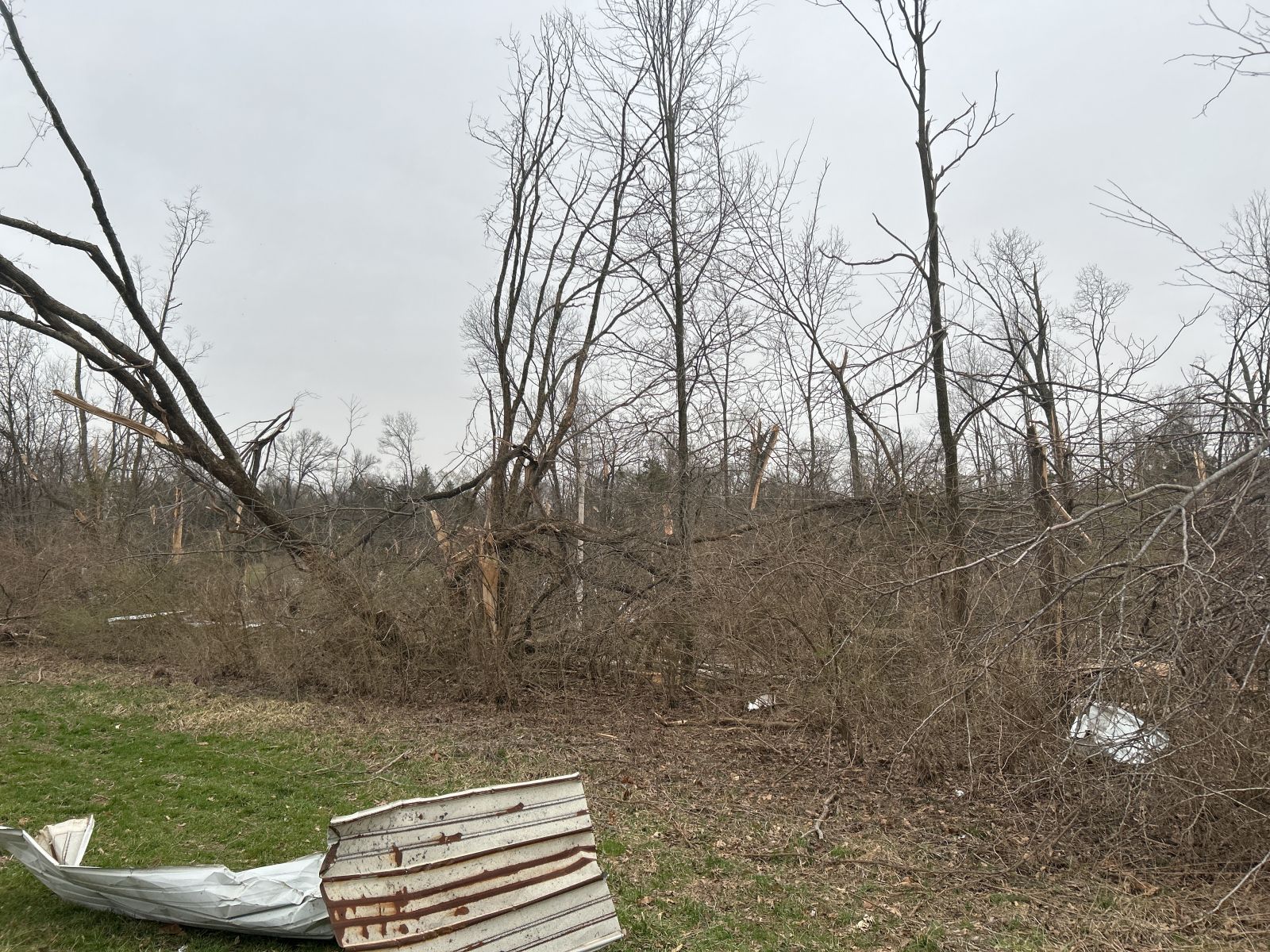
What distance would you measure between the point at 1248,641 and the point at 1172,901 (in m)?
1.42

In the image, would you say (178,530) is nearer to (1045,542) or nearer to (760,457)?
(760,457)

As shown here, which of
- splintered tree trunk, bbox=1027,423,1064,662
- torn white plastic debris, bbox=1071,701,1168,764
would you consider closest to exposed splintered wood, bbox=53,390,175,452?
splintered tree trunk, bbox=1027,423,1064,662

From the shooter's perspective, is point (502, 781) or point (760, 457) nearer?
point (502, 781)

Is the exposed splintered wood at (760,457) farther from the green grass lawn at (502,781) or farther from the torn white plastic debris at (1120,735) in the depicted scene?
the torn white plastic debris at (1120,735)

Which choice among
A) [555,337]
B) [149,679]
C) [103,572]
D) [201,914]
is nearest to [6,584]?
[103,572]

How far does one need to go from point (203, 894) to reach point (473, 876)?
133cm

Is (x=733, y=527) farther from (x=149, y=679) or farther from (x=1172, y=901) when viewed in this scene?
(x=149, y=679)

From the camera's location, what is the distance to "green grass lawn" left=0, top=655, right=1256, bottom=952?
394 cm

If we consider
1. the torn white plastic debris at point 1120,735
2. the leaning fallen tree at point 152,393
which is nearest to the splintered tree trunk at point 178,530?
the leaning fallen tree at point 152,393

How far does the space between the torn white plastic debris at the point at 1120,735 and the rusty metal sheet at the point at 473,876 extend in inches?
106

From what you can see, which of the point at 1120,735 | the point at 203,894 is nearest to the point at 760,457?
the point at 1120,735

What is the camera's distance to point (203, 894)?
368 cm

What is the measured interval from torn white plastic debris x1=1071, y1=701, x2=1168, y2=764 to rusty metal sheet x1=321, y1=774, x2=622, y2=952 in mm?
2694

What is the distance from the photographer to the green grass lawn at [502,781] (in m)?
3.94
